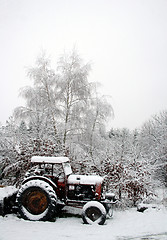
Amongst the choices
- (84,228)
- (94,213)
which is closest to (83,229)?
(84,228)

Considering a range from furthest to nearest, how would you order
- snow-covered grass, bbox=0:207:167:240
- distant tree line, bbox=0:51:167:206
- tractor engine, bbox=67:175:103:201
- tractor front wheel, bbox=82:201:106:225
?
1. distant tree line, bbox=0:51:167:206
2. tractor engine, bbox=67:175:103:201
3. tractor front wheel, bbox=82:201:106:225
4. snow-covered grass, bbox=0:207:167:240

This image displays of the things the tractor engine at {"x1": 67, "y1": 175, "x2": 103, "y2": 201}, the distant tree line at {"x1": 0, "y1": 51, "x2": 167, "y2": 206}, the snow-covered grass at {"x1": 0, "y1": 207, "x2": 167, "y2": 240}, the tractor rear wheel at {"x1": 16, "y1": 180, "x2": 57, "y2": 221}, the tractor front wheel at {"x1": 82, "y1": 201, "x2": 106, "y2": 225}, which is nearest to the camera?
the snow-covered grass at {"x1": 0, "y1": 207, "x2": 167, "y2": 240}

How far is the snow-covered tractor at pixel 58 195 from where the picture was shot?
562 centimetres

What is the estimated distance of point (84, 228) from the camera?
519cm

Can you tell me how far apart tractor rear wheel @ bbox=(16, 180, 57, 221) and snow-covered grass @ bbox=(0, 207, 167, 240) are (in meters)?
0.33

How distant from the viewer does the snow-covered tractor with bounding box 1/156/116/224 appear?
5617 mm

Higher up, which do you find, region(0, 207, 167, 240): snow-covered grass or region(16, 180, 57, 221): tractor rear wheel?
region(16, 180, 57, 221): tractor rear wheel

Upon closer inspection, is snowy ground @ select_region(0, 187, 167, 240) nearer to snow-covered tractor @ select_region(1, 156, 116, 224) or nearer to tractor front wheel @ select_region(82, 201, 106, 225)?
tractor front wheel @ select_region(82, 201, 106, 225)

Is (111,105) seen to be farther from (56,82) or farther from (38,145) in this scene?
(38,145)

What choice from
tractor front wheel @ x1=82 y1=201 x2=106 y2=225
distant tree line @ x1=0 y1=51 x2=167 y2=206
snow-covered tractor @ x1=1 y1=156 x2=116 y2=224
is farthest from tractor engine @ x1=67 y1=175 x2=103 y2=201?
distant tree line @ x1=0 y1=51 x2=167 y2=206

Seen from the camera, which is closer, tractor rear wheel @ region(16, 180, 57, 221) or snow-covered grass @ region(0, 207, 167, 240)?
snow-covered grass @ region(0, 207, 167, 240)

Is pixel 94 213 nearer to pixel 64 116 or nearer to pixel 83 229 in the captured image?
pixel 83 229

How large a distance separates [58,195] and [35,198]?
0.73 meters

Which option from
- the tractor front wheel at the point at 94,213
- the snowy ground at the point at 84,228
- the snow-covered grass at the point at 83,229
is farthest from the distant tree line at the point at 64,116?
the tractor front wheel at the point at 94,213
